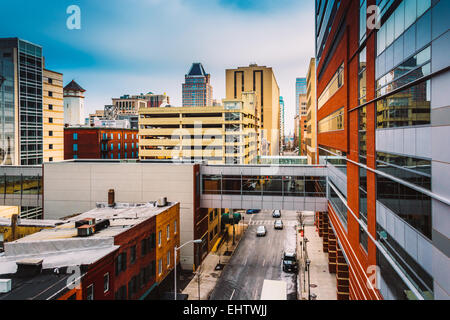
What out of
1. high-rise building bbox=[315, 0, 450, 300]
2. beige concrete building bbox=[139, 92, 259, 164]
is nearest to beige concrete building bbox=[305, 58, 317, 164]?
beige concrete building bbox=[139, 92, 259, 164]

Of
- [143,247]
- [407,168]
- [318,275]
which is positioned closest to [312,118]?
[318,275]

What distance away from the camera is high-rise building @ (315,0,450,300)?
25.5ft

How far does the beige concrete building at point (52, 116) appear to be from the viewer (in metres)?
50.2

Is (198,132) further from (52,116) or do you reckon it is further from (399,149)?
(399,149)

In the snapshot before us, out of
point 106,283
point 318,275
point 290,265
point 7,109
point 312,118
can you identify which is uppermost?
point 312,118

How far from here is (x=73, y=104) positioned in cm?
12156

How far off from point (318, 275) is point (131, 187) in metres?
22.8

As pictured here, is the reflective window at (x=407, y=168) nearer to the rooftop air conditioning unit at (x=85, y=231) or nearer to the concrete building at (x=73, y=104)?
the rooftop air conditioning unit at (x=85, y=231)

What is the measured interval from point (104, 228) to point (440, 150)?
69.5 feet

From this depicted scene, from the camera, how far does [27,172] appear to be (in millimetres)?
38312

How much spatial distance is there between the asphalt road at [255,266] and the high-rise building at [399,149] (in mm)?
12953

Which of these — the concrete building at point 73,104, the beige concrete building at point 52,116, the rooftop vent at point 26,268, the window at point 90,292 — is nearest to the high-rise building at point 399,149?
the window at point 90,292
